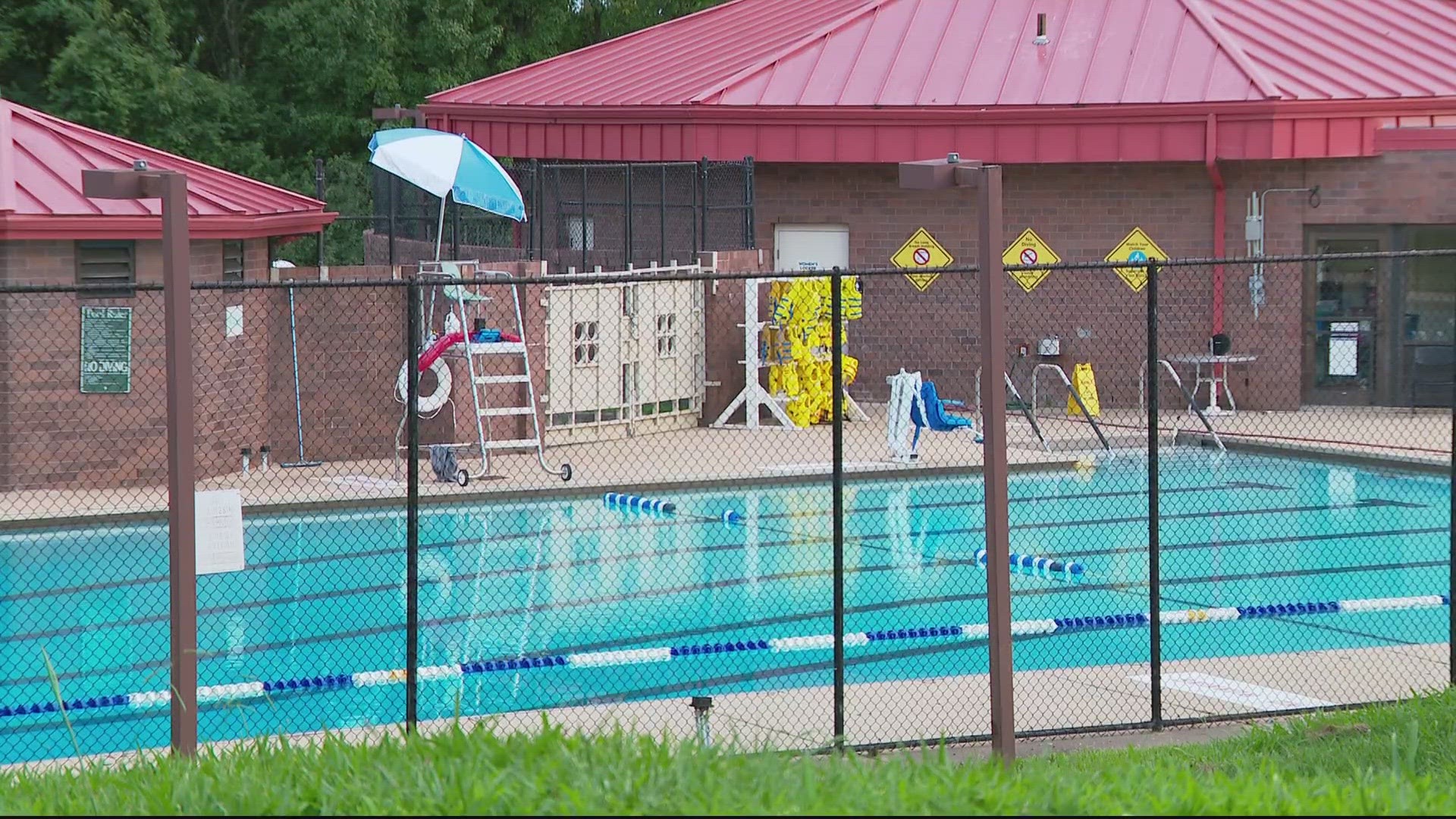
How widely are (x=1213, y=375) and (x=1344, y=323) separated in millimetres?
1996

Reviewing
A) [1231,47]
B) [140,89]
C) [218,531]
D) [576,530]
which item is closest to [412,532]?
[218,531]

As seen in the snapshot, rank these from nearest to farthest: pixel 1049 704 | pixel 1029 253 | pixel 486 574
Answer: pixel 1049 704 < pixel 486 574 < pixel 1029 253

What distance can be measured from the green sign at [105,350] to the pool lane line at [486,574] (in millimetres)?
4377

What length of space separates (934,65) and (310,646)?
595 inches

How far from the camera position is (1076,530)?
57.0 ft

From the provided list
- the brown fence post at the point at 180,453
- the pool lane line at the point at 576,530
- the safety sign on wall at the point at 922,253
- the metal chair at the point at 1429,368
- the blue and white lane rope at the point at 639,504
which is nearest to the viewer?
the brown fence post at the point at 180,453

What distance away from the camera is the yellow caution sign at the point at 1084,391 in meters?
23.3

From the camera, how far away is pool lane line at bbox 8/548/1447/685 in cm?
1268

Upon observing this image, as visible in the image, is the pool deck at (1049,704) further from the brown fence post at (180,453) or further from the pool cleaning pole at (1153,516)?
the brown fence post at (180,453)

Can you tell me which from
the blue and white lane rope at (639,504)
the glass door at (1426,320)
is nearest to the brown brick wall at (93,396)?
the blue and white lane rope at (639,504)

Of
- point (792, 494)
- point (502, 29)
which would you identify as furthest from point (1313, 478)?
point (502, 29)

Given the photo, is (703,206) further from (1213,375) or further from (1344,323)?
(1344,323)

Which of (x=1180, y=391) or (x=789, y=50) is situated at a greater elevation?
(x=789, y=50)

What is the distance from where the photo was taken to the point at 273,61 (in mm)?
37250
